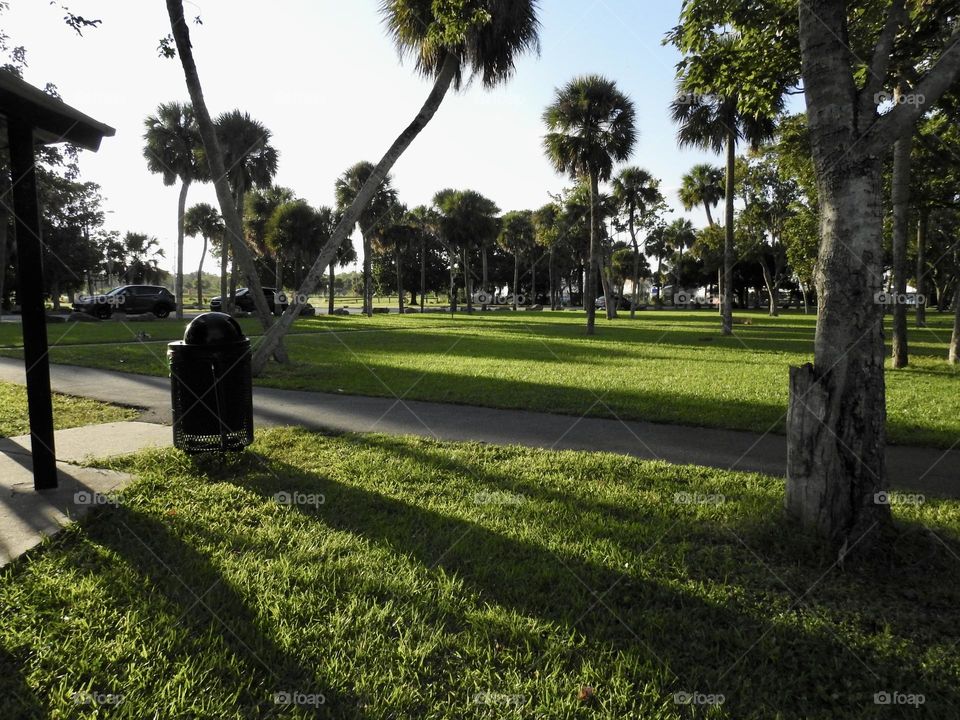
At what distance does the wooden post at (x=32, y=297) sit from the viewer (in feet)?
13.9

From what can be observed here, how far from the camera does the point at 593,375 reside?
11477 mm

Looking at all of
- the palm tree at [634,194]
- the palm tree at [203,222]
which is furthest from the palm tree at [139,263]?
the palm tree at [634,194]

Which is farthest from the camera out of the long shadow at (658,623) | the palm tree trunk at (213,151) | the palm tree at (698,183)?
the palm tree at (698,183)

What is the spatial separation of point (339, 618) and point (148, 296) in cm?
3136

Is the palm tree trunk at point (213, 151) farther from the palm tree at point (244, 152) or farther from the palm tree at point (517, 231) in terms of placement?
the palm tree at point (517, 231)

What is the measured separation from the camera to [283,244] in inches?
1778

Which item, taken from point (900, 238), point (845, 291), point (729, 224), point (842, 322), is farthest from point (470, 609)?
point (729, 224)

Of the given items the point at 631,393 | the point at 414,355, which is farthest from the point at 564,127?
the point at 631,393

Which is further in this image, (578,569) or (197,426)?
(197,426)

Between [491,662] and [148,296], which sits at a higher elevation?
[148,296]

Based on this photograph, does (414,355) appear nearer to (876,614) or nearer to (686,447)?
(686,447)

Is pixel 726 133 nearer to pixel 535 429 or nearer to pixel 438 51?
pixel 438 51

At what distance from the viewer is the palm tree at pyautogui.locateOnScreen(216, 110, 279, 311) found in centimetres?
3092

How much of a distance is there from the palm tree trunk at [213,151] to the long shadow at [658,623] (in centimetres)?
747
